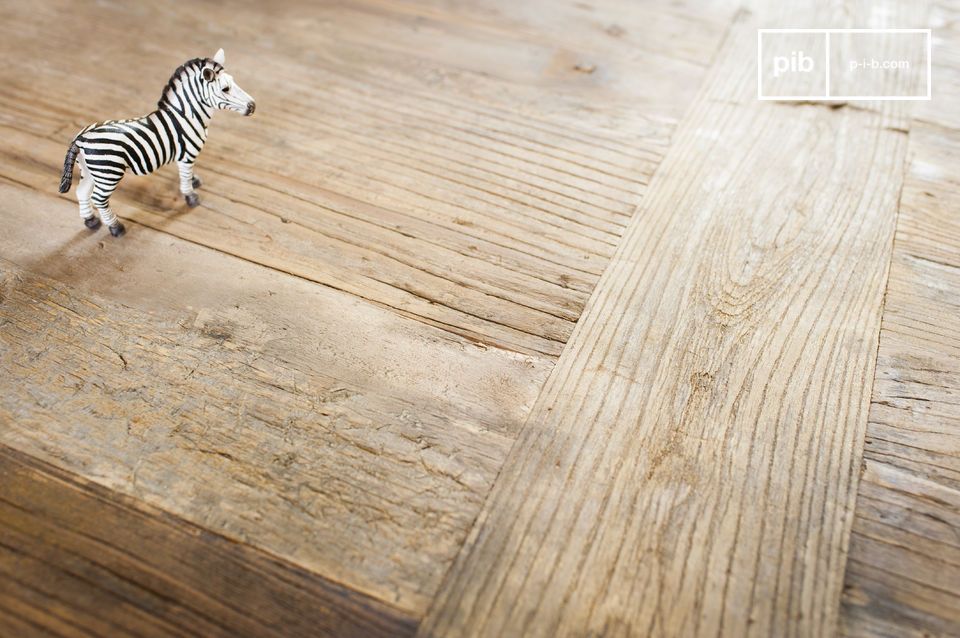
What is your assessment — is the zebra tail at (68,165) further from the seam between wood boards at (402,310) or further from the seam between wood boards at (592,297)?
the seam between wood boards at (592,297)

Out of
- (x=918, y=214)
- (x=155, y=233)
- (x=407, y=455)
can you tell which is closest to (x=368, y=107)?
(x=155, y=233)

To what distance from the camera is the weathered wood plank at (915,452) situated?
2.77 feet

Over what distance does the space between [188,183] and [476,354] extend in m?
0.58

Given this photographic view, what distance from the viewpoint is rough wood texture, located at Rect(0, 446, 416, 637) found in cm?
80

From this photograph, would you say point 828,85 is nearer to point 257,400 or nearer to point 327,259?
point 327,259

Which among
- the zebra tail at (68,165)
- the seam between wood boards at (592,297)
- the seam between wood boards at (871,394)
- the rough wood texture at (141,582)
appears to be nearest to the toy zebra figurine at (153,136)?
the zebra tail at (68,165)

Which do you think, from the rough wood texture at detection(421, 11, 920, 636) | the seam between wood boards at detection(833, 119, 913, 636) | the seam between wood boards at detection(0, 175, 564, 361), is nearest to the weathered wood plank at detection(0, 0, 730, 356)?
the seam between wood boards at detection(0, 175, 564, 361)

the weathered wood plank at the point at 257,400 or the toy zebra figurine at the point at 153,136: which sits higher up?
the toy zebra figurine at the point at 153,136

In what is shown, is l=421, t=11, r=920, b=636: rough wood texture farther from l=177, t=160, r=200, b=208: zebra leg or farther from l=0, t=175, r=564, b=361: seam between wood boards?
l=177, t=160, r=200, b=208: zebra leg

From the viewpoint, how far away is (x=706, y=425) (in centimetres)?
99

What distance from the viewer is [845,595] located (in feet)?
2.76

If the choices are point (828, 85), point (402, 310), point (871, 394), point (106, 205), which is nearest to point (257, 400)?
point (402, 310)

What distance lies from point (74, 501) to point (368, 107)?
0.92 meters

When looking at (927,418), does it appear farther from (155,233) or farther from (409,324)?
(155,233)
